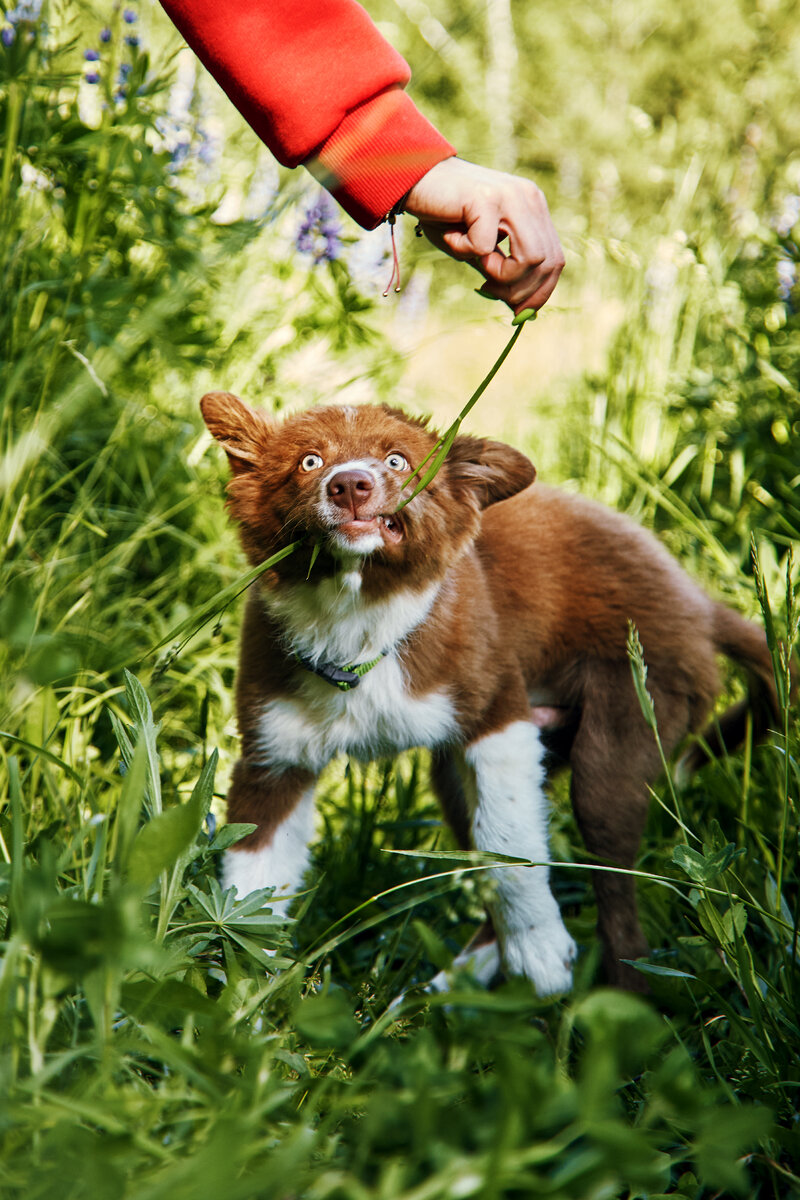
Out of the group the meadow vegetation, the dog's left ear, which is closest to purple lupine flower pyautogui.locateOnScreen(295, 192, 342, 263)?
the meadow vegetation

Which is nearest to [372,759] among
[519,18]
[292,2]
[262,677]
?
[262,677]

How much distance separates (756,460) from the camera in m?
4.10

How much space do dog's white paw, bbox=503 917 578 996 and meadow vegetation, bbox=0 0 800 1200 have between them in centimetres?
9

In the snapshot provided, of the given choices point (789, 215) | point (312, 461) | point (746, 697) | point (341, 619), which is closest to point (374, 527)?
point (312, 461)

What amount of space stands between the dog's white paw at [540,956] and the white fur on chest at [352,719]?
1.71 ft

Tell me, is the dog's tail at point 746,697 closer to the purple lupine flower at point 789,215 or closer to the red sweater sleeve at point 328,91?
the red sweater sleeve at point 328,91

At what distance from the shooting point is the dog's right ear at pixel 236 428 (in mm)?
2420

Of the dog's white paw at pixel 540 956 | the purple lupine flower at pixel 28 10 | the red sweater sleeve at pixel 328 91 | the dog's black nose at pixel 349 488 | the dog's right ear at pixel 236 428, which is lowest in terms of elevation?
the dog's white paw at pixel 540 956

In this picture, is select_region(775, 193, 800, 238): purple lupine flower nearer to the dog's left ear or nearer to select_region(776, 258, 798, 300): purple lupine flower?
select_region(776, 258, 798, 300): purple lupine flower

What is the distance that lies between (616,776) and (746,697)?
1.80 feet

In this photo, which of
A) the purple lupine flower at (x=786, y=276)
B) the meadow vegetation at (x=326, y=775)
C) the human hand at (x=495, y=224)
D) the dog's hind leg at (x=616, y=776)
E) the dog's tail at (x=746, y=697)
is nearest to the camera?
the meadow vegetation at (x=326, y=775)

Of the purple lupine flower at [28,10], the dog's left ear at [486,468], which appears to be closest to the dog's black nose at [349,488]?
the dog's left ear at [486,468]

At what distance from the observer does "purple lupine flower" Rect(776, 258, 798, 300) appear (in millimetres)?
4117

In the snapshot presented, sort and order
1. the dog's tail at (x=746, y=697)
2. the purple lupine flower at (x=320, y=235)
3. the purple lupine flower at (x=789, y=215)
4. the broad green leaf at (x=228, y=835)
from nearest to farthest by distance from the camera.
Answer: the broad green leaf at (x=228, y=835), the dog's tail at (x=746, y=697), the purple lupine flower at (x=320, y=235), the purple lupine flower at (x=789, y=215)
